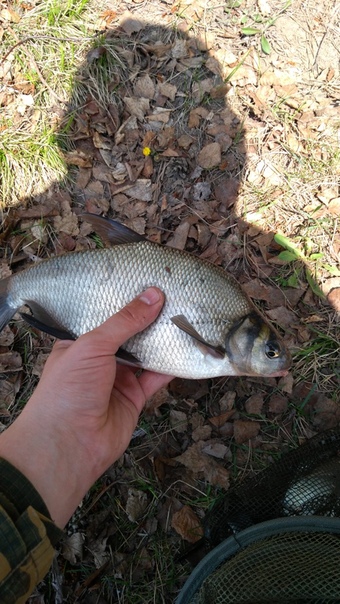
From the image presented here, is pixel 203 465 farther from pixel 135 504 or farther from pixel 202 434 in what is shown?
pixel 135 504

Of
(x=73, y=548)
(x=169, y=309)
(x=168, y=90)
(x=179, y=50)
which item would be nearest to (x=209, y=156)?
(x=168, y=90)

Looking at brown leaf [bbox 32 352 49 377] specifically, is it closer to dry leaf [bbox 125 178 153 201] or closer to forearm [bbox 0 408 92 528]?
forearm [bbox 0 408 92 528]

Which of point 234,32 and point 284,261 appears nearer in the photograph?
point 284,261

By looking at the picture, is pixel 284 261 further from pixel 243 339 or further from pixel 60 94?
pixel 60 94

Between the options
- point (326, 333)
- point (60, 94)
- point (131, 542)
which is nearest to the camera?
point (131, 542)

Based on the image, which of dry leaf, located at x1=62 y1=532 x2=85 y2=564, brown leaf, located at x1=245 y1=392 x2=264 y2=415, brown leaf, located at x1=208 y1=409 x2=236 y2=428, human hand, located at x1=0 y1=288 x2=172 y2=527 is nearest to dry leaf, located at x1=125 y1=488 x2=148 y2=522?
dry leaf, located at x1=62 y1=532 x2=85 y2=564

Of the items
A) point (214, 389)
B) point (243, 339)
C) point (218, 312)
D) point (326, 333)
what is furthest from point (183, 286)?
point (326, 333)
